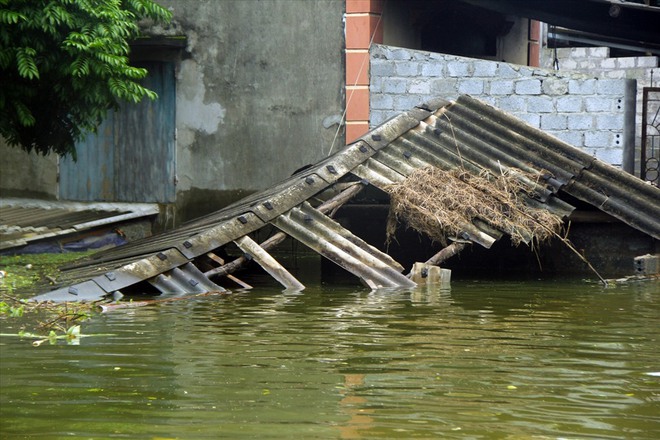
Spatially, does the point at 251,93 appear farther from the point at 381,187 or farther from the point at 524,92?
the point at 381,187

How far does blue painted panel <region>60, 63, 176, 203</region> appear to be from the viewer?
677 inches

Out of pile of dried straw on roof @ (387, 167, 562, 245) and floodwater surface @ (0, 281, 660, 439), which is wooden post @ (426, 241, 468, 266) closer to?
pile of dried straw on roof @ (387, 167, 562, 245)

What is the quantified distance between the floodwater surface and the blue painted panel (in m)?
7.45

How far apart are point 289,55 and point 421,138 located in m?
3.81

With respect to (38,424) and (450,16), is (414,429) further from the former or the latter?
(450,16)

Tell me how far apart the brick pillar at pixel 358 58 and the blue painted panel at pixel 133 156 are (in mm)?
2902

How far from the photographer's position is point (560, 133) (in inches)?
Answer: 590

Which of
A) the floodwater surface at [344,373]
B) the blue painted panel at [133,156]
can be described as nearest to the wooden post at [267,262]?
the floodwater surface at [344,373]

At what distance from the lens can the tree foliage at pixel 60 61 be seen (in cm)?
1241

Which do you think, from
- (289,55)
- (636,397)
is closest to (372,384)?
(636,397)

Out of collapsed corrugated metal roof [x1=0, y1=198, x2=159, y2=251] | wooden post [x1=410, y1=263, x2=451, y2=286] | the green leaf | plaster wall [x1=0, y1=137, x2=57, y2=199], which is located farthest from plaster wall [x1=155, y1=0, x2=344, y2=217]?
wooden post [x1=410, y1=263, x2=451, y2=286]

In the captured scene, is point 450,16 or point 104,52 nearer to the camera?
point 104,52

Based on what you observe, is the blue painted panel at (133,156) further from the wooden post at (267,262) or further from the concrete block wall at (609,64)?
the concrete block wall at (609,64)

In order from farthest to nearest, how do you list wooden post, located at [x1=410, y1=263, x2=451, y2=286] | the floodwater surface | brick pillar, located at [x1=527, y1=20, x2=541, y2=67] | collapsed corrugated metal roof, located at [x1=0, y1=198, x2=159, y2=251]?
brick pillar, located at [x1=527, y1=20, x2=541, y2=67] → collapsed corrugated metal roof, located at [x1=0, y1=198, x2=159, y2=251] → wooden post, located at [x1=410, y1=263, x2=451, y2=286] → the floodwater surface
